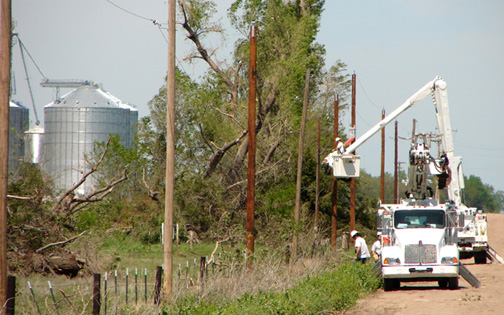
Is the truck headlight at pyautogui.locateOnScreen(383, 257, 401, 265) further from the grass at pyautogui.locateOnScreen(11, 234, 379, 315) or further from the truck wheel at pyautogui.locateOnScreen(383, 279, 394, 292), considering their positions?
the grass at pyautogui.locateOnScreen(11, 234, 379, 315)

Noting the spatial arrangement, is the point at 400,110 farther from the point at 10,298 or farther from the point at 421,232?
the point at 10,298

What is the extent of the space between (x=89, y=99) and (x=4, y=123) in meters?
76.6

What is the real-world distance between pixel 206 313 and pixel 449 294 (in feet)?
27.6

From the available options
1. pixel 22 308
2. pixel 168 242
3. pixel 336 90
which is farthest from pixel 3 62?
pixel 336 90

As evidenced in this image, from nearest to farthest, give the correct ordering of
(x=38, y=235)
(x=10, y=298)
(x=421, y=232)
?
(x=10, y=298) < (x=421, y=232) < (x=38, y=235)

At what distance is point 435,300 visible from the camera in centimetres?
1681

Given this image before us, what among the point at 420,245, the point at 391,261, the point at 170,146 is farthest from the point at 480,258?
the point at 170,146

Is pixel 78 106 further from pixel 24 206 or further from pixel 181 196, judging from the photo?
pixel 24 206

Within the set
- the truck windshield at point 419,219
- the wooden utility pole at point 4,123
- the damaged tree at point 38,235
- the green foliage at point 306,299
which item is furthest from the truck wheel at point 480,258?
the wooden utility pole at point 4,123

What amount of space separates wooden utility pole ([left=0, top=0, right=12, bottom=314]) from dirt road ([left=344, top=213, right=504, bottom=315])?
811 cm

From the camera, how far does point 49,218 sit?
2066 centimetres

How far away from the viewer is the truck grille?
18.8 metres

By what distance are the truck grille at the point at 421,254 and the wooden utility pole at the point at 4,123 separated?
39.6 feet

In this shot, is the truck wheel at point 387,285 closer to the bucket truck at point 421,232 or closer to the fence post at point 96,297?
the bucket truck at point 421,232
